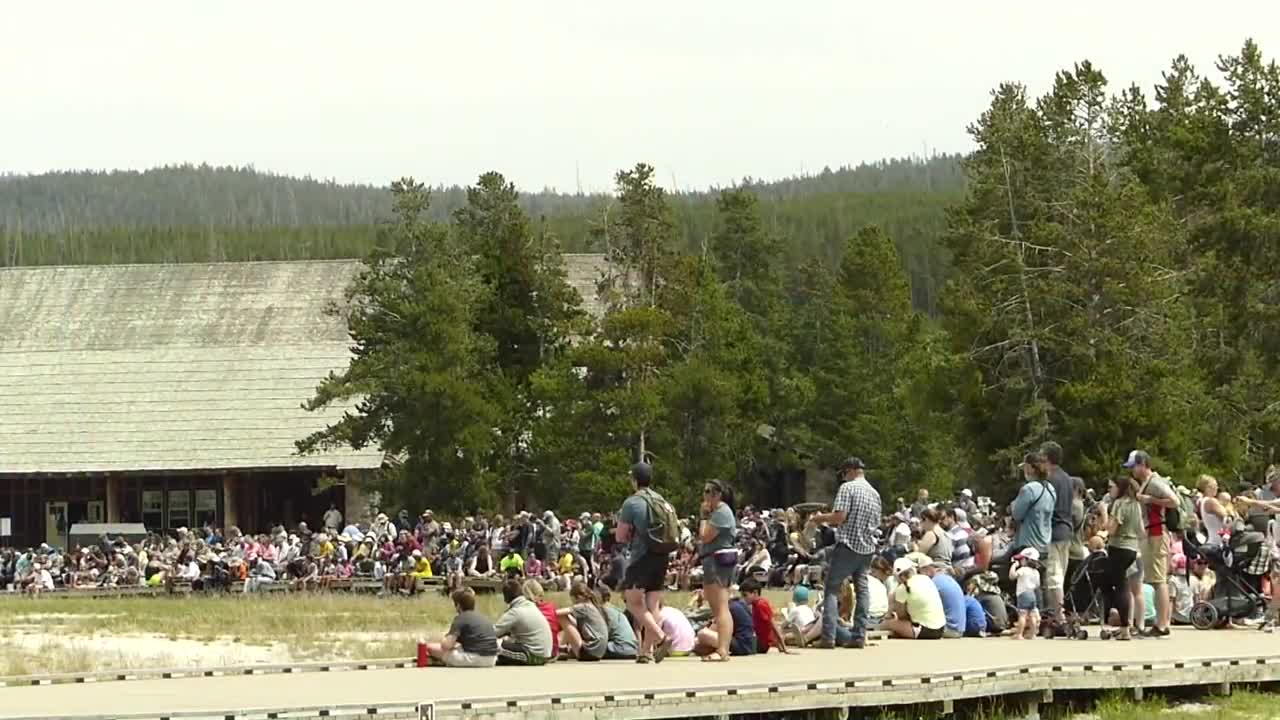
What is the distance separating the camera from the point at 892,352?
2386 inches

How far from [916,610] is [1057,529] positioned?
4.67 feet

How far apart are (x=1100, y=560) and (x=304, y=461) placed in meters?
41.9

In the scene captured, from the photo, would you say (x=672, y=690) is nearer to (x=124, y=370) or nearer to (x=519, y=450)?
(x=519, y=450)

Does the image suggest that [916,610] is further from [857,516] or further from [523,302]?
[523,302]

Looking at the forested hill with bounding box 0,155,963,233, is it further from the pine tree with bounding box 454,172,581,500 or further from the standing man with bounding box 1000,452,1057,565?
the standing man with bounding box 1000,452,1057,565

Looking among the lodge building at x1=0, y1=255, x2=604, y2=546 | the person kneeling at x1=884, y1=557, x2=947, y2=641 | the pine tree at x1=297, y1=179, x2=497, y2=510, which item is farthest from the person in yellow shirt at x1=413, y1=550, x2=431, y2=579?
the person kneeling at x1=884, y1=557, x2=947, y2=641

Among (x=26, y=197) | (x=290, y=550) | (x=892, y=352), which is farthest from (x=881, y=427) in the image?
(x=26, y=197)

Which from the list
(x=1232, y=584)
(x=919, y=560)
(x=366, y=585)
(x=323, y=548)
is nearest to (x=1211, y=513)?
(x=1232, y=584)

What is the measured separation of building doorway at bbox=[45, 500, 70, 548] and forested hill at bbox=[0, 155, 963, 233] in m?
110

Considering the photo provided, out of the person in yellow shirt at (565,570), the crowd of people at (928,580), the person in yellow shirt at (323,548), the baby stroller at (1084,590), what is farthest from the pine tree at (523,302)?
the baby stroller at (1084,590)

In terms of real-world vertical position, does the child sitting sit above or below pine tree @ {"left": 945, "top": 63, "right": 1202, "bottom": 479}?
below

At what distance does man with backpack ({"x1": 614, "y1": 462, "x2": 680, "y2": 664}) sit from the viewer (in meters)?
16.7

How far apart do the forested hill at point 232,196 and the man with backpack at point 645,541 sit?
154m

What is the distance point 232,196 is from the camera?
7466 inches
